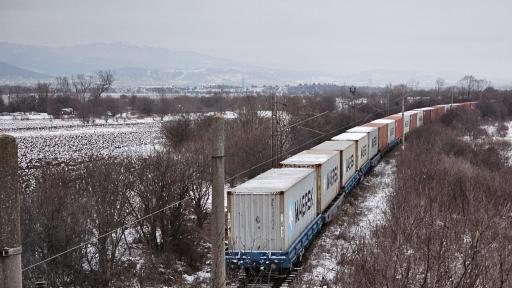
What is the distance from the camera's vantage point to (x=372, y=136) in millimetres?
37625

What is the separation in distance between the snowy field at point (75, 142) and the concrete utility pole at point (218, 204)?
28.9 m

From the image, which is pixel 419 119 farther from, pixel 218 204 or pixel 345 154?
pixel 218 204

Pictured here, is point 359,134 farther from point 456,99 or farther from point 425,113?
point 456,99

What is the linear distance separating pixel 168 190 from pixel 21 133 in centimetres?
4402

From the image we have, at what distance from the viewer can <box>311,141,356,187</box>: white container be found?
26442 mm

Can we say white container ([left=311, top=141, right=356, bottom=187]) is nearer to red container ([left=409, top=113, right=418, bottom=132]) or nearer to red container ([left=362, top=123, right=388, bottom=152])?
red container ([left=362, top=123, right=388, bottom=152])

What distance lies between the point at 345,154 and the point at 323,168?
5.84 m

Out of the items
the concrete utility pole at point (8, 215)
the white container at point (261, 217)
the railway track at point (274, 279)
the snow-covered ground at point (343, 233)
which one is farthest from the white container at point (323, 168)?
the concrete utility pole at point (8, 215)

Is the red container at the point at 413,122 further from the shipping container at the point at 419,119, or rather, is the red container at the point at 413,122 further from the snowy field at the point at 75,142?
the snowy field at the point at 75,142

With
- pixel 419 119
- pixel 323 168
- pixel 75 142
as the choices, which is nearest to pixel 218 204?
pixel 323 168

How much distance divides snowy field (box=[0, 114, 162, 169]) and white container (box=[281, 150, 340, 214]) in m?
→ 14.6

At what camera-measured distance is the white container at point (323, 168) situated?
821 inches

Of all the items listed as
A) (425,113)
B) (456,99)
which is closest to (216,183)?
(425,113)

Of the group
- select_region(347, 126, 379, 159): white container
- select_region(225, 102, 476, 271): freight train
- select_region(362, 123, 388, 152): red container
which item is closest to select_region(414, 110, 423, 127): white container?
select_region(362, 123, 388, 152): red container
